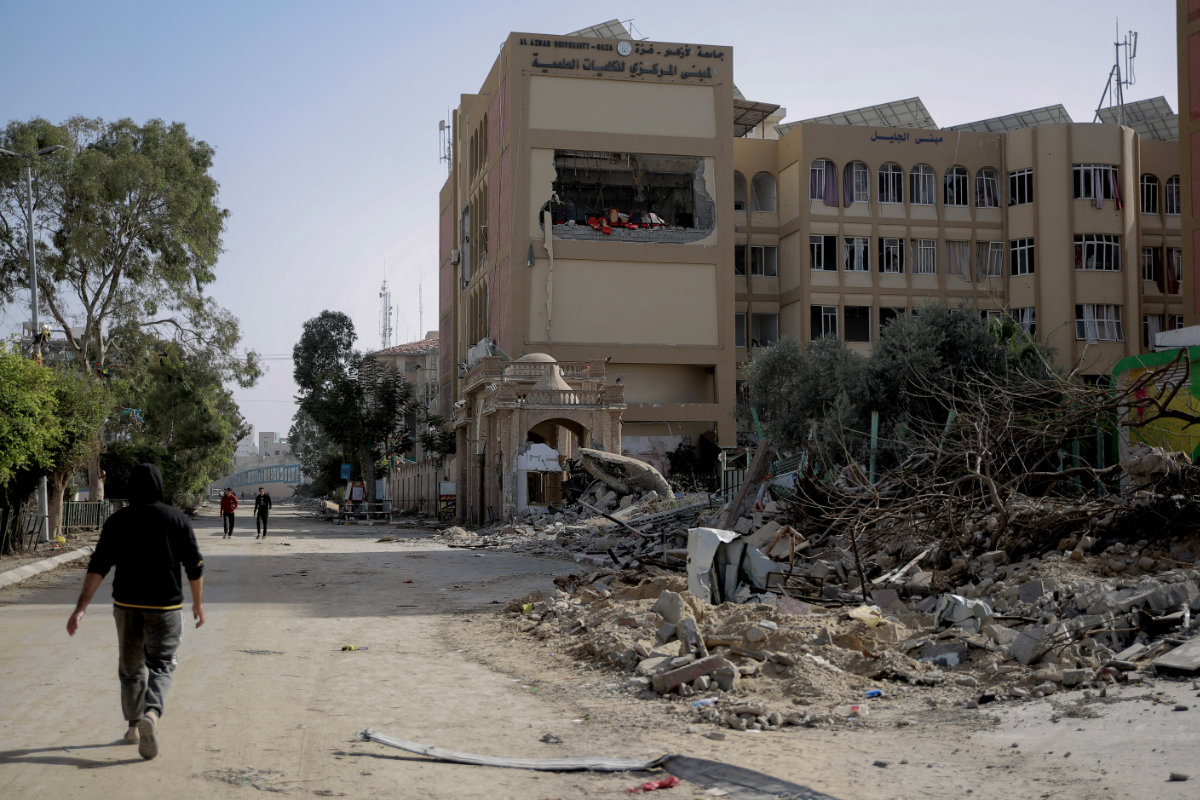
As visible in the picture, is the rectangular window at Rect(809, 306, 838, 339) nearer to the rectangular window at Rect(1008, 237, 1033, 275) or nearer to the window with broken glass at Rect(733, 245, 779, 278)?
the window with broken glass at Rect(733, 245, 779, 278)

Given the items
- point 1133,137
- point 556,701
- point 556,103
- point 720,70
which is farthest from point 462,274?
point 556,701

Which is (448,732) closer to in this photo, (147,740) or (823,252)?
(147,740)

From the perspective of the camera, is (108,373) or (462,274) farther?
(462,274)

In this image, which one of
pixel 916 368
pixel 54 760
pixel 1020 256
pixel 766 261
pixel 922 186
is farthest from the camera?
pixel 766 261

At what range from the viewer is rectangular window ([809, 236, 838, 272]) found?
5053cm

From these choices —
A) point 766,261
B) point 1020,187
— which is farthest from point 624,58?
point 1020,187

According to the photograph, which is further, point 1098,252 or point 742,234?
point 742,234

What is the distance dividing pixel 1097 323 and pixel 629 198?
2238 cm

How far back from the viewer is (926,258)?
168 ft

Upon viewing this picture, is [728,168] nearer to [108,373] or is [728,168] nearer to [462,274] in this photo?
[462,274]

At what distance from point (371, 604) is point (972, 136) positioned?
44.2 m

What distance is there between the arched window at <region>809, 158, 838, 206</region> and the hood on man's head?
152ft

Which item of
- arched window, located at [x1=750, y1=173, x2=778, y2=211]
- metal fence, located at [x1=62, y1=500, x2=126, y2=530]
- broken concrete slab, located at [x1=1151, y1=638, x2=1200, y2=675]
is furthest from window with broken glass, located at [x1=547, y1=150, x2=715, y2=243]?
broken concrete slab, located at [x1=1151, y1=638, x2=1200, y2=675]

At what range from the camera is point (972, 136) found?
5091 centimetres
